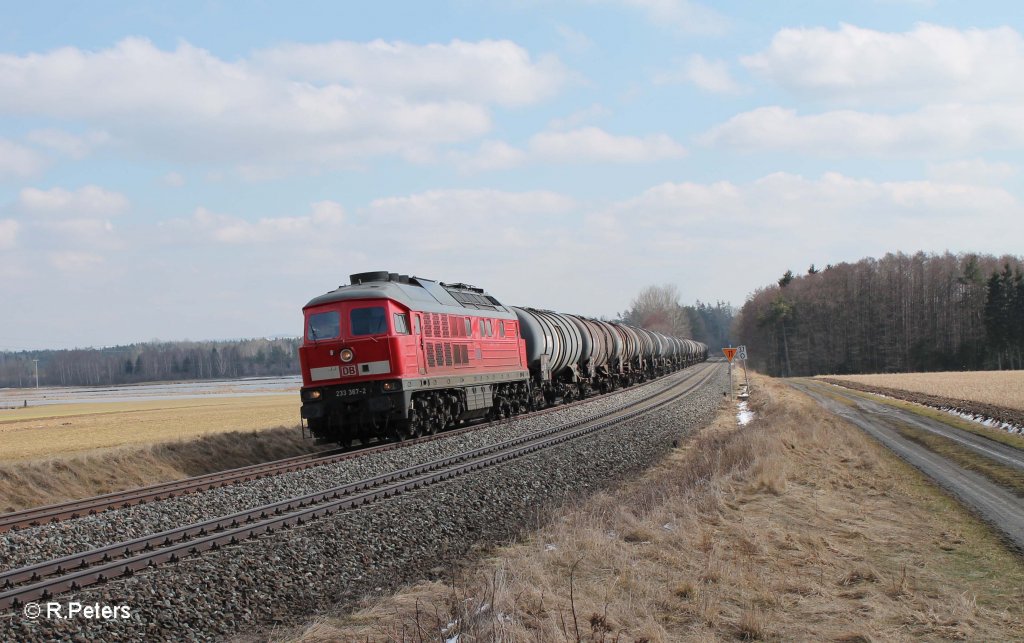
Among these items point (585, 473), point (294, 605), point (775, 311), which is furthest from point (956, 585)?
point (775, 311)

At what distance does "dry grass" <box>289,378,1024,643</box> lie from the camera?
7.09 metres

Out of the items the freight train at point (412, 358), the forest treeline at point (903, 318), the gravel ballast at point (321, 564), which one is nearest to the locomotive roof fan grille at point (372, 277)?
the freight train at point (412, 358)

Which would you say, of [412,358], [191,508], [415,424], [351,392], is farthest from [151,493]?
[415,424]

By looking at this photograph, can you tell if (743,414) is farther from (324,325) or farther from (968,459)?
(324,325)

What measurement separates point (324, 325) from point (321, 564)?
1214cm

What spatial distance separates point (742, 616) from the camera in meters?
7.34

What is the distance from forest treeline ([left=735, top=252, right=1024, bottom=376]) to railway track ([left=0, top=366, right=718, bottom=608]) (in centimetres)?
8896

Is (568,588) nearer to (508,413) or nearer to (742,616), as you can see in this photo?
(742,616)

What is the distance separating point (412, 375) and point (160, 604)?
13.3 metres

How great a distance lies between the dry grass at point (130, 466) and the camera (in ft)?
52.3

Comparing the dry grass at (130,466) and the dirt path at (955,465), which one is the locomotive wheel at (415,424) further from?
the dirt path at (955,465)

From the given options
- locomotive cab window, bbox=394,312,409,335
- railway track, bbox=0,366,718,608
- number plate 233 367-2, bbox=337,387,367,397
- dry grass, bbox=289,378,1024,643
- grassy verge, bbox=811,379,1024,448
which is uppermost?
locomotive cab window, bbox=394,312,409,335

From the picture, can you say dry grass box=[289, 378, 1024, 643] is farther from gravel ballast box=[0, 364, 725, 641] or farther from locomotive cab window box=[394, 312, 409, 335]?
locomotive cab window box=[394, 312, 409, 335]

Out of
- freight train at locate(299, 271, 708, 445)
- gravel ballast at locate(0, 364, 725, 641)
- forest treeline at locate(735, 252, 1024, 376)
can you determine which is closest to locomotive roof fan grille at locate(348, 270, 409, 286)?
freight train at locate(299, 271, 708, 445)
